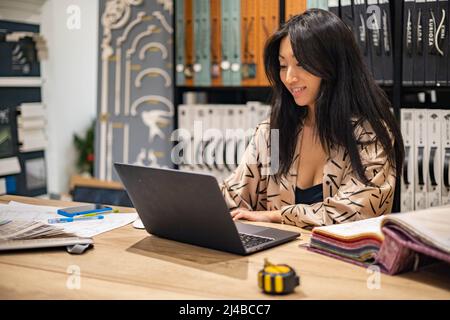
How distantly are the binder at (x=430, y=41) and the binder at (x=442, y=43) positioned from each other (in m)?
0.02

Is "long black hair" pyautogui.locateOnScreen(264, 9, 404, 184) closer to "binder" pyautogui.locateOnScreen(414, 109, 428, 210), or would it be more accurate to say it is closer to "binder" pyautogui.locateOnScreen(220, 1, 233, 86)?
"binder" pyautogui.locateOnScreen(414, 109, 428, 210)

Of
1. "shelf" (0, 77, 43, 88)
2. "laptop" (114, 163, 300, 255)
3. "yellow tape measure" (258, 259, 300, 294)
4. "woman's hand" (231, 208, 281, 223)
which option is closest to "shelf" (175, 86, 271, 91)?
"shelf" (0, 77, 43, 88)

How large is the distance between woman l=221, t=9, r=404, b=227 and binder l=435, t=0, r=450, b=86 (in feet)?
3.04

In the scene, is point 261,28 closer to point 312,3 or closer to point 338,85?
point 312,3

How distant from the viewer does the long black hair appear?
6.45ft

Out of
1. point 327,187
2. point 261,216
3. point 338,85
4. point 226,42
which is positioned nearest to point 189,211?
point 261,216

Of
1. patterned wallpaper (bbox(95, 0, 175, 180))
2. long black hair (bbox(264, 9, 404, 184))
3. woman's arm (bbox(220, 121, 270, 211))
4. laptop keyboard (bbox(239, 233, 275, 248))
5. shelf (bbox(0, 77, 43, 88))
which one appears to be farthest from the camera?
shelf (bbox(0, 77, 43, 88))

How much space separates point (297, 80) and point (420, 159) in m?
1.19

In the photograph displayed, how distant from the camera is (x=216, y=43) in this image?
3387mm

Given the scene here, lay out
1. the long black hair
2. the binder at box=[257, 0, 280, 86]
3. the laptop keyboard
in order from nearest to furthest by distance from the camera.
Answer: the laptop keyboard, the long black hair, the binder at box=[257, 0, 280, 86]

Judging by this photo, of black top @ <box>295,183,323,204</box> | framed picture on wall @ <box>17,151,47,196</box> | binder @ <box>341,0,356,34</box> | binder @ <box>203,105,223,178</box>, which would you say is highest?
binder @ <box>341,0,356,34</box>

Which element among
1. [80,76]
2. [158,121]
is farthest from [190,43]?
[80,76]

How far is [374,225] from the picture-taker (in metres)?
1.39

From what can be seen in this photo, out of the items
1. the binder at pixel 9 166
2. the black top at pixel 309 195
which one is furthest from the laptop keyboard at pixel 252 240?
the binder at pixel 9 166
